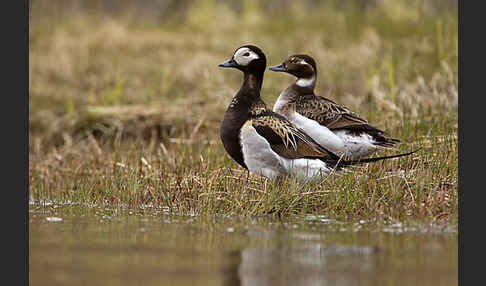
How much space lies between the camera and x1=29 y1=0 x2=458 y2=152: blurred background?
1042cm

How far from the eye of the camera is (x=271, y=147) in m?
6.50

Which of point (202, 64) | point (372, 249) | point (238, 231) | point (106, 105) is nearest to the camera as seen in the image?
point (372, 249)

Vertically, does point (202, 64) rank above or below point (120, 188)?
above

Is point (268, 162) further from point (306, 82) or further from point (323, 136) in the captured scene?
point (306, 82)

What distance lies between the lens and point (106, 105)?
37.4 ft

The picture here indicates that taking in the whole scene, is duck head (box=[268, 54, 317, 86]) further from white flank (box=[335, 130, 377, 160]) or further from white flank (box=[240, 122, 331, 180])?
white flank (box=[240, 122, 331, 180])

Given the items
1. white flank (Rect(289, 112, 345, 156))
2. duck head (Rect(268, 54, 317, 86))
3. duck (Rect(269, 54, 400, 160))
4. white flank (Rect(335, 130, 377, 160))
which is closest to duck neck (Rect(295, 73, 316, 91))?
duck head (Rect(268, 54, 317, 86))

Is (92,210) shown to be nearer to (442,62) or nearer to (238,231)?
(238,231)

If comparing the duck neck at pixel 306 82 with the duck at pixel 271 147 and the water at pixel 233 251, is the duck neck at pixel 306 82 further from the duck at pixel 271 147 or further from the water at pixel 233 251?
the water at pixel 233 251

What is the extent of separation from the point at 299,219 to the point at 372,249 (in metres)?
1.28

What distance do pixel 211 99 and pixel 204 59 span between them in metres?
4.19

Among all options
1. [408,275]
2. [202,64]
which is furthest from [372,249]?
[202,64]

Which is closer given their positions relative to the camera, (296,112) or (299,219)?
(299,219)

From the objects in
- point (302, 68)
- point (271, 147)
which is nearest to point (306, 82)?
point (302, 68)
